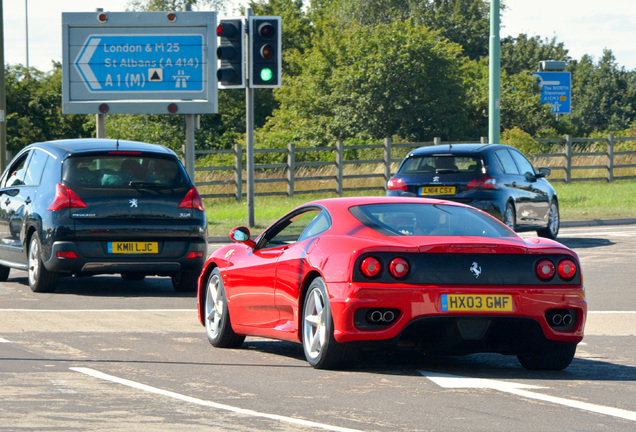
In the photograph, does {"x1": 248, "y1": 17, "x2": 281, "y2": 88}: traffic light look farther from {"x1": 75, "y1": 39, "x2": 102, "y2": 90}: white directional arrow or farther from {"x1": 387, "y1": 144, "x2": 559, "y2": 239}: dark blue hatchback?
{"x1": 75, "y1": 39, "x2": 102, "y2": 90}: white directional arrow

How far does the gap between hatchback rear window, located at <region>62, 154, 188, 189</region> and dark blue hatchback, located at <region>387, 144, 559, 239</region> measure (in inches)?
242

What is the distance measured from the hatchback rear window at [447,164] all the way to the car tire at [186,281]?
243 inches

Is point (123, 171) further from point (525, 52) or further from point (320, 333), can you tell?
point (525, 52)

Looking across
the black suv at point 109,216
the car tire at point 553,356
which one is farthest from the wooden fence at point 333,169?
the car tire at point 553,356

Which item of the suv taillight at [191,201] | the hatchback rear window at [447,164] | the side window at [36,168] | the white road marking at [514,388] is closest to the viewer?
the white road marking at [514,388]

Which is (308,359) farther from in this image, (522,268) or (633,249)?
(633,249)

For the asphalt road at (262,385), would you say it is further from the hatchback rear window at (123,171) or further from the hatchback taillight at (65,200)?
the hatchback rear window at (123,171)

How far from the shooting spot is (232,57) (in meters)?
20.8

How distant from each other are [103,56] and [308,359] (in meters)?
17.7

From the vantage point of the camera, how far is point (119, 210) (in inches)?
496

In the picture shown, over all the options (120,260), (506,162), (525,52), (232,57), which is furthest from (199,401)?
(525,52)

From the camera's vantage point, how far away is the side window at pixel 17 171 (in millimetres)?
14008

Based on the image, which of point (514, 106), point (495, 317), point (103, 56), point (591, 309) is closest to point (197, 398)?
point (495, 317)

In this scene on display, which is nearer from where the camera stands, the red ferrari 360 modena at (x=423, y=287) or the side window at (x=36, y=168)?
the red ferrari 360 modena at (x=423, y=287)
